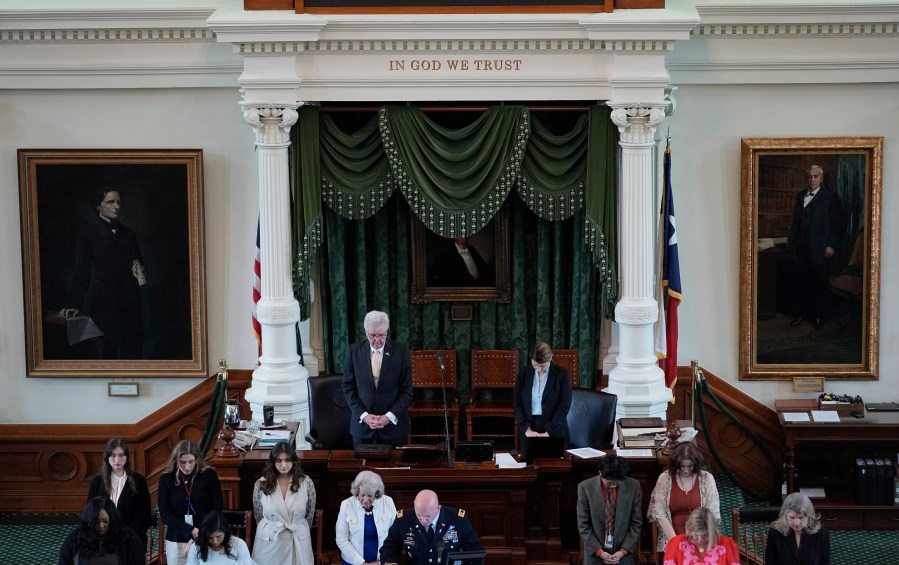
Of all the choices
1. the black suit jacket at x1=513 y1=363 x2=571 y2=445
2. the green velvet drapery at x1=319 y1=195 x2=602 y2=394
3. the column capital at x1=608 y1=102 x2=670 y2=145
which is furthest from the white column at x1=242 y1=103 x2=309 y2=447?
the column capital at x1=608 y1=102 x2=670 y2=145

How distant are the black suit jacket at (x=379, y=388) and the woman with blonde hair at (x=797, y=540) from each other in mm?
3129

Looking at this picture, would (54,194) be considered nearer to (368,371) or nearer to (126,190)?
(126,190)

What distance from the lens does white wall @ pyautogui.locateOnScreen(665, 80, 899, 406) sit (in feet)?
41.0

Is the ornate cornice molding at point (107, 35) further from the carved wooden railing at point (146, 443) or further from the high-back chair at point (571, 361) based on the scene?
the high-back chair at point (571, 361)

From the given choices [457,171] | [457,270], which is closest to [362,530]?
[457,171]

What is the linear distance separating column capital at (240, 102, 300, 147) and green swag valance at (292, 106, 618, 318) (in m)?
0.24

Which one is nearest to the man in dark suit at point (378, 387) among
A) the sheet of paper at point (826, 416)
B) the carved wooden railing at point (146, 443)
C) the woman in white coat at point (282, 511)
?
the woman in white coat at point (282, 511)

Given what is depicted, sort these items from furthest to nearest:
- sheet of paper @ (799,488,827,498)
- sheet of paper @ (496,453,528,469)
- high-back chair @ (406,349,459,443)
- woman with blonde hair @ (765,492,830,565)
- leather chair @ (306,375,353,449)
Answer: high-back chair @ (406,349,459,443), sheet of paper @ (799,488,827,498), leather chair @ (306,375,353,449), sheet of paper @ (496,453,528,469), woman with blonde hair @ (765,492,830,565)

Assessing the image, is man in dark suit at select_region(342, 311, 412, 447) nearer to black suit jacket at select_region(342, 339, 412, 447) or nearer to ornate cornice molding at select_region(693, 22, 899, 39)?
black suit jacket at select_region(342, 339, 412, 447)

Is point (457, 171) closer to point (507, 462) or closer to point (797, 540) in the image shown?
point (507, 462)

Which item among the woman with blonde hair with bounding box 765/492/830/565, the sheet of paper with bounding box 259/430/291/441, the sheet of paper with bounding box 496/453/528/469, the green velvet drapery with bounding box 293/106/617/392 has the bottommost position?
the woman with blonde hair with bounding box 765/492/830/565

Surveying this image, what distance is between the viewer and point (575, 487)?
34.6 ft

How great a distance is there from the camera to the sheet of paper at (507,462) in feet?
33.3

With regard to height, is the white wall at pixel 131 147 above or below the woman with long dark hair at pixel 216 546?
above
